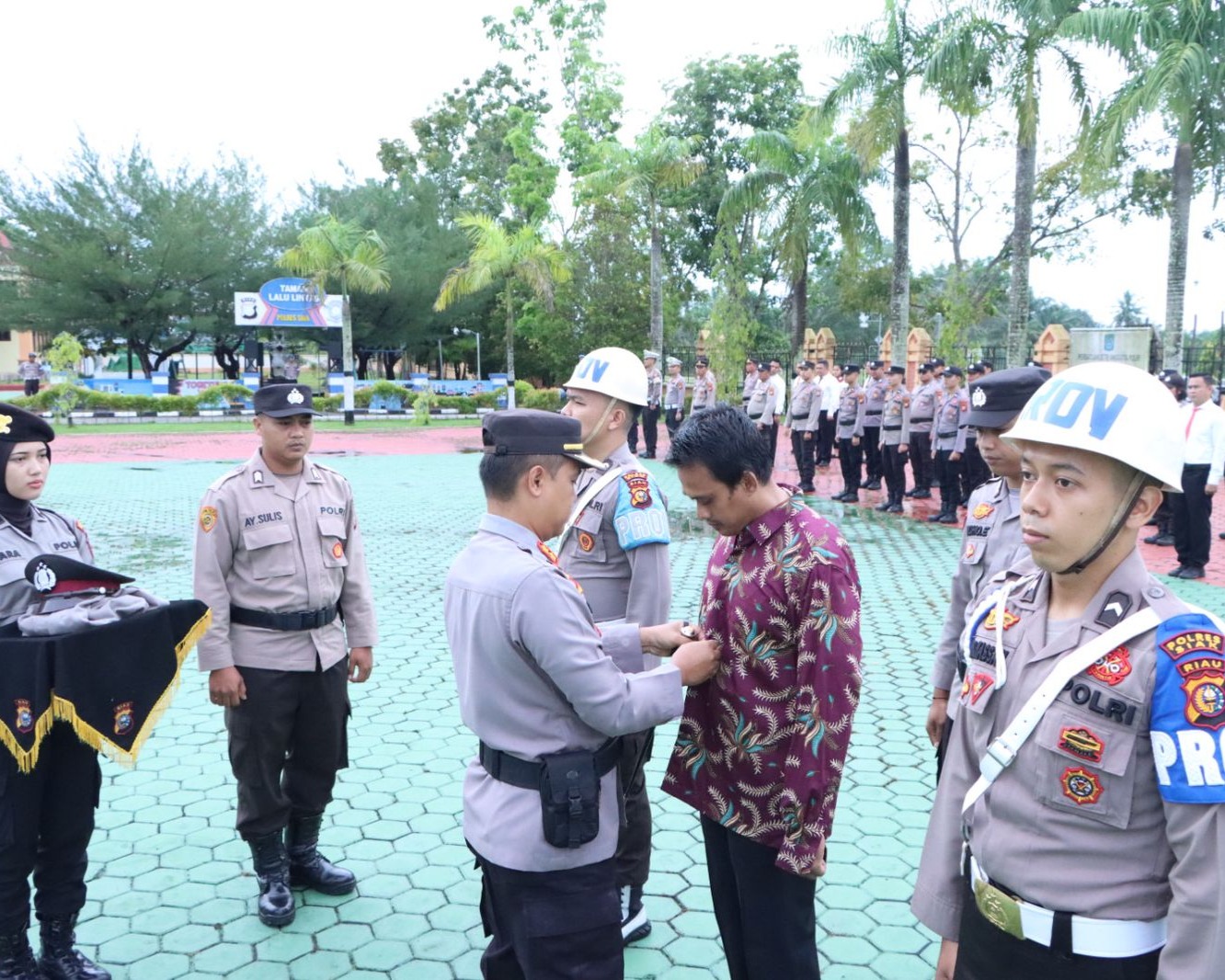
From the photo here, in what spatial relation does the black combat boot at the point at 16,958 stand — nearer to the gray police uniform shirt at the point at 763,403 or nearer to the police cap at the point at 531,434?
the police cap at the point at 531,434

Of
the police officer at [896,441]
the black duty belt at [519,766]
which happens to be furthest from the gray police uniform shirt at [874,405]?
the black duty belt at [519,766]

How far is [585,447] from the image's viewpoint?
3.14 m

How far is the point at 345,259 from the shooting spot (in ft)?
88.8

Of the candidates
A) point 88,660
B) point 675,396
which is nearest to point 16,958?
point 88,660

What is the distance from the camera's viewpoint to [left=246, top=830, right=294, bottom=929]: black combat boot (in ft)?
10.6

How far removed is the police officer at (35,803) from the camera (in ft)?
9.06

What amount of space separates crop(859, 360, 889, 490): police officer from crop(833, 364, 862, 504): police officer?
6cm

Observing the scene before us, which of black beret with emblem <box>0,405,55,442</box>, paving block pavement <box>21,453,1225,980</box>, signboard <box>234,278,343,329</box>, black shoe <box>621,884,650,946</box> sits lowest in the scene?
paving block pavement <box>21,453,1225,980</box>

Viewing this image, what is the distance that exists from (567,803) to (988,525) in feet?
6.06

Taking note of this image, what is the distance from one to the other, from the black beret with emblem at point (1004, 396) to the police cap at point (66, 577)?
9.61 ft

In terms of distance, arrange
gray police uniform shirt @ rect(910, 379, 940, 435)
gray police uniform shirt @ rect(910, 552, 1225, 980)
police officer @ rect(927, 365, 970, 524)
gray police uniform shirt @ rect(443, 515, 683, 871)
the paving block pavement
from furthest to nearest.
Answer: gray police uniform shirt @ rect(910, 379, 940, 435)
police officer @ rect(927, 365, 970, 524)
the paving block pavement
gray police uniform shirt @ rect(443, 515, 683, 871)
gray police uniform shirt @ rect(910, 552, 1225, 980)

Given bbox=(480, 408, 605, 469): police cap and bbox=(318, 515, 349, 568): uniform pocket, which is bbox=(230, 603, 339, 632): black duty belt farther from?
bbox=(480, 408, 605, 469): police cap

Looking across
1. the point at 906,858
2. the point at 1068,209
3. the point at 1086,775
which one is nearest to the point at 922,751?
the point at 906,858

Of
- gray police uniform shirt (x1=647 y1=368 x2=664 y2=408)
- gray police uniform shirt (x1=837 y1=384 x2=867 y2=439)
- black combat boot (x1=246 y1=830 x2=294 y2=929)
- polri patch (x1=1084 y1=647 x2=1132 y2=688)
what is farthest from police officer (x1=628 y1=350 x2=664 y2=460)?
polri patch (x1=1084 y1=647 x2=1132 y2=688)
